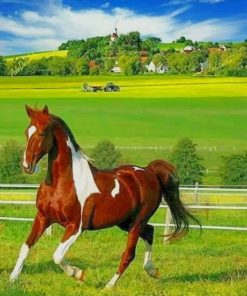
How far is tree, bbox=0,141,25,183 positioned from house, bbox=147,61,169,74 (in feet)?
29.8

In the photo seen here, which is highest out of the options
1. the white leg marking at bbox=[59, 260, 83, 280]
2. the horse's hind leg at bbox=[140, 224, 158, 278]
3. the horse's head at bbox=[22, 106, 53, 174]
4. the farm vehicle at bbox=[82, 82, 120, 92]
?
the horse's head at bbox=[22, 106, 53, 174]

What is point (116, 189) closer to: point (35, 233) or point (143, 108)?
point (35, 233)

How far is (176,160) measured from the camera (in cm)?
2748

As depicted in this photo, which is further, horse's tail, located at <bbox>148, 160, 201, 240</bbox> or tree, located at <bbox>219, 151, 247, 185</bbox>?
tree, located at <bbox>219, 151, 247, 185</bbox>

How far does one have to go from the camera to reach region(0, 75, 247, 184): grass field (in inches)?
1214

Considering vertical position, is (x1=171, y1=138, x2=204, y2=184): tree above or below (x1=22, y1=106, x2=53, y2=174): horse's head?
below

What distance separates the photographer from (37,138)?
19.7 feet

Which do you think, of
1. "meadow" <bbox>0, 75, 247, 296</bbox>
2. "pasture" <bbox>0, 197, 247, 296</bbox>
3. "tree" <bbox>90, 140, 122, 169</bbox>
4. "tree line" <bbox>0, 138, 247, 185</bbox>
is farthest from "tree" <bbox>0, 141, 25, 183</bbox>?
"pasture" <bbox>0, 197, 247, 296</bbox>

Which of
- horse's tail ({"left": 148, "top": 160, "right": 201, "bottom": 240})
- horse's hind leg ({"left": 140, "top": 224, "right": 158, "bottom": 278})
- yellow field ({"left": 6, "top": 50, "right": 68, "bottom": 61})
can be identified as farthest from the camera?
yellow field ({"left": 6, "top": 50, "right": 68, "bottom": 61})

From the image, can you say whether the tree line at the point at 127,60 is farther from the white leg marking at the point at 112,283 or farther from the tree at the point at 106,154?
the white leg marking at the point at 112,283

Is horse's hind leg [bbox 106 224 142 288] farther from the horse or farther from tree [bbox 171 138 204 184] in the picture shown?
tree [bbox 171 138 204 184]

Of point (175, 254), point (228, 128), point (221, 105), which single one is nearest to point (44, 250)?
point (175, 254)

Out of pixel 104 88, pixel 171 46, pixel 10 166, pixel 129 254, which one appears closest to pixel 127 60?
pixel 104 88

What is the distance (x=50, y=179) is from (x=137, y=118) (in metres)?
26.8
